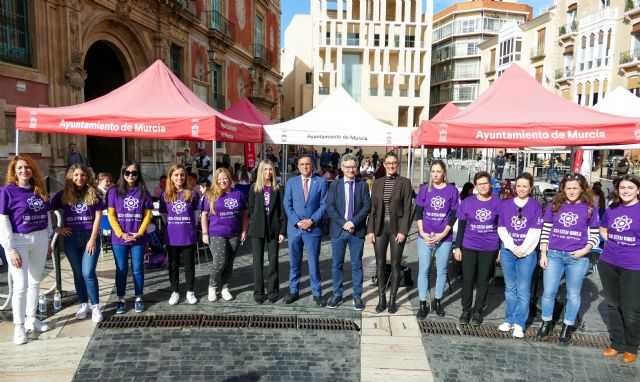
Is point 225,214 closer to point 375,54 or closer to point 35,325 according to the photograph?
point 35,325

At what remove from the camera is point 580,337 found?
4.78 metres

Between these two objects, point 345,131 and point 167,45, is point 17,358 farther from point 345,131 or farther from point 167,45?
point 167,45

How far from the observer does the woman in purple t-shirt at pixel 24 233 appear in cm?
→ 426

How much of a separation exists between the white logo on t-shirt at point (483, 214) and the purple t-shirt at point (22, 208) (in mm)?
4816

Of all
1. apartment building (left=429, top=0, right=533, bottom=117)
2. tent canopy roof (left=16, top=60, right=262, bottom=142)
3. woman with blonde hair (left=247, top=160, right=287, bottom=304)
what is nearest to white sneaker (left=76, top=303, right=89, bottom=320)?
woman with blonde hair (left=247, top=160, right=287, bottom=304)

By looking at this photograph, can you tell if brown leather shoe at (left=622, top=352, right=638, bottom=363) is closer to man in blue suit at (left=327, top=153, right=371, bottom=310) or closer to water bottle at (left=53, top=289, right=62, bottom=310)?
man in blue suit at (left=327, top=153, right=371, bottom=310)

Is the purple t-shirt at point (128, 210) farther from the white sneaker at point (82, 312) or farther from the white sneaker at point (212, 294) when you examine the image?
the white sneaker at point (212, 294)

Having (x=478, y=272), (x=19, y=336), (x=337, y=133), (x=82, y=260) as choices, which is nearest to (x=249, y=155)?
(x=337, y=133)

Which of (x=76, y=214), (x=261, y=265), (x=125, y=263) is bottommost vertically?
(x=261, y=265)

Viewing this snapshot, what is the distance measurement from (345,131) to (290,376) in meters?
5.29

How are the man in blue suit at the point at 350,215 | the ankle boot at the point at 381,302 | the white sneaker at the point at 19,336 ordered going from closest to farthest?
the white sneaker at the point at 19,336, the man in blue suit at the point at 350,215, the ankle boot at the point at 381,302

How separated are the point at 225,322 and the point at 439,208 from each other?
9.54 feet

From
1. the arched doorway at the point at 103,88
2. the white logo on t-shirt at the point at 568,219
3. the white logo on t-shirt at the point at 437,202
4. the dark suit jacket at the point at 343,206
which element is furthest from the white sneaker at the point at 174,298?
the arched doorway at the point at 103,88

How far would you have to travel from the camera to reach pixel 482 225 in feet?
15.6
